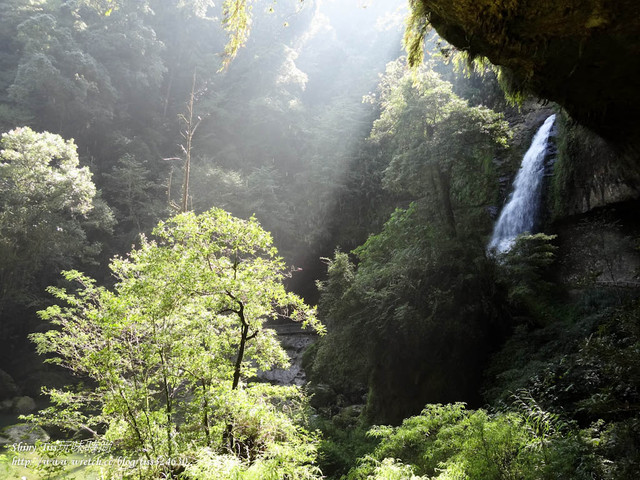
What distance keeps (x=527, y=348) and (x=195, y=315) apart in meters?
6.60

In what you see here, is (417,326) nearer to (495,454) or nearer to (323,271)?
(495,454)

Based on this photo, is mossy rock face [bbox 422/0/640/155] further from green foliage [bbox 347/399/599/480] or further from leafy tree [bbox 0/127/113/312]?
leafy tree [bbox 0/127/113/312]

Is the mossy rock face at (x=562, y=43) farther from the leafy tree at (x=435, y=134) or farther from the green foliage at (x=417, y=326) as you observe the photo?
the green foliage at (x=417, y=326)

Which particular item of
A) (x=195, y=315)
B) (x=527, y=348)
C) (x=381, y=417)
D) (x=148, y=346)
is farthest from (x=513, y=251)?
(x=148, y=346)

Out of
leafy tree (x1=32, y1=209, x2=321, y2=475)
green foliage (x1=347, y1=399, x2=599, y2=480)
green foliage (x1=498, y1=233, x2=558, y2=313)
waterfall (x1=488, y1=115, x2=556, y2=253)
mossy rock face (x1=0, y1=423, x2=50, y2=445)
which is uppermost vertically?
waterfall (x1=488, y1=115, x2=556, y2=253)

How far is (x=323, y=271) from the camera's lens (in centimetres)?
2116

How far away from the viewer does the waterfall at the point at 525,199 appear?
10617 mm

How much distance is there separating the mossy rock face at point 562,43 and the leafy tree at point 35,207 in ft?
51.2

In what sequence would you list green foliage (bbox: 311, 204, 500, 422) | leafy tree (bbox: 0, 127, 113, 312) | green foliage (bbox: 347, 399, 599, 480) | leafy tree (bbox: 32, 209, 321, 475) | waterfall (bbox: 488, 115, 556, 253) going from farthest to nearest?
leafy tree (bbox: 0, 127, 113, 312) < waterfall (bbox: 488, 115, 556, 253) < green foliage (bbox: 311, 204, 500, 422) < leafy tree (bbox: 32, 209, 321, 475) < green foliage (bbox: 347, 399, 599, 480)

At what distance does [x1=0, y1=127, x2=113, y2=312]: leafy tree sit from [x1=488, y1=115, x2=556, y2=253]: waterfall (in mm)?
16004

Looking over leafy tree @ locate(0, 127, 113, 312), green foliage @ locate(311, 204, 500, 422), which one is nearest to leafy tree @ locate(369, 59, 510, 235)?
green foliage @ locate(311, 204, 500, 422)

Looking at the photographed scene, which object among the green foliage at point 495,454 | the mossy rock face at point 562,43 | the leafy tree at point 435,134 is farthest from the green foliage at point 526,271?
the green foliage at point 495,454

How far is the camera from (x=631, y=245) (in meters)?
8.55

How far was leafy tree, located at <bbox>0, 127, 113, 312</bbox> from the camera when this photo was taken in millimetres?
13875
